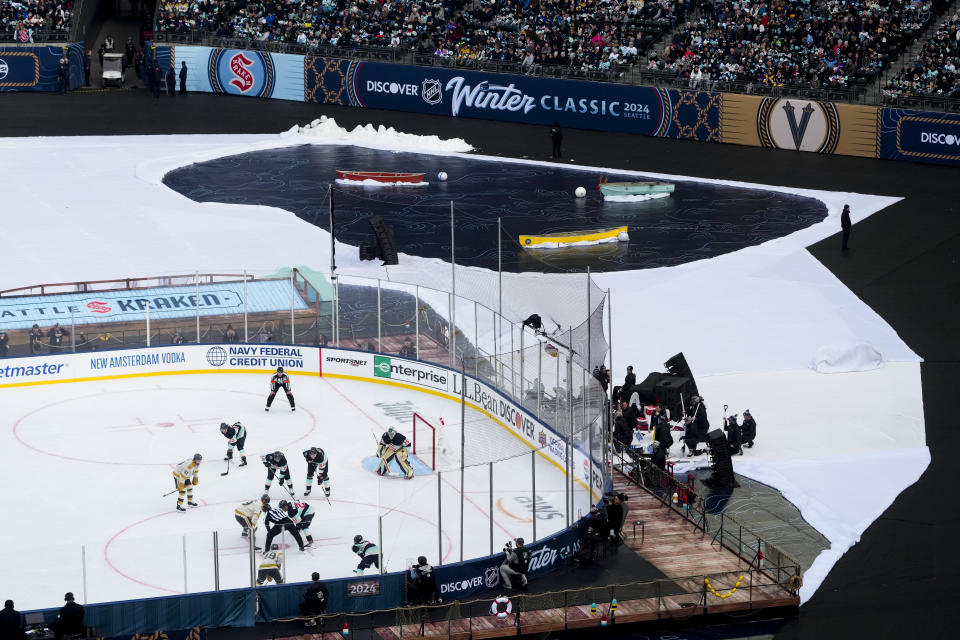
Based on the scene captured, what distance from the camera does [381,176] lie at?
46.6m

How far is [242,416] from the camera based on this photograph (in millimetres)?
26922

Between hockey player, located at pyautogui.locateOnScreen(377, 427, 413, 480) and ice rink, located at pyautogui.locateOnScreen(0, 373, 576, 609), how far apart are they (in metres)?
0.21

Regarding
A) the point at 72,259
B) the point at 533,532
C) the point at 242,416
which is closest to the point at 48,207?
the point at 72,259

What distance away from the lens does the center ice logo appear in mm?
60500

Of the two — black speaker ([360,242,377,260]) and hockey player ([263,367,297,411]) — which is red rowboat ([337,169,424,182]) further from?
hockey player ([263,367,297,411])

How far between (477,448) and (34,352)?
1098 centimetres

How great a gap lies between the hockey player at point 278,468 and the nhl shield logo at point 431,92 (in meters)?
36.8

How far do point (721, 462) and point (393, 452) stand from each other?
576cm

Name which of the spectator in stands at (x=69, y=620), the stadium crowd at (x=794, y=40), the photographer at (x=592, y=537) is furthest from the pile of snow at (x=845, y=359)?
the stadium crowd at (x=794, y=40)

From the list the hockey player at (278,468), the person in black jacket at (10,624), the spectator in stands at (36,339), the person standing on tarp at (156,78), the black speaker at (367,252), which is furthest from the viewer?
the person standing on tarp at (156,78)

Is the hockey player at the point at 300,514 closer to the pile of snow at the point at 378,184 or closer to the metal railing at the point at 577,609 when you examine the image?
the metal railing at the point at 577,609

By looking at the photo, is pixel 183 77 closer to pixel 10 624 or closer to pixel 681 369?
pixel 681 369

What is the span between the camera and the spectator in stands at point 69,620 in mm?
16734

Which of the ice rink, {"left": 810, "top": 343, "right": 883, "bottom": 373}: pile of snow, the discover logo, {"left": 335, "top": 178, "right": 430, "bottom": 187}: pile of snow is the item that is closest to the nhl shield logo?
{"left": 335, "top": 178, "right": 430, "bottom": 187}: pile of snow
